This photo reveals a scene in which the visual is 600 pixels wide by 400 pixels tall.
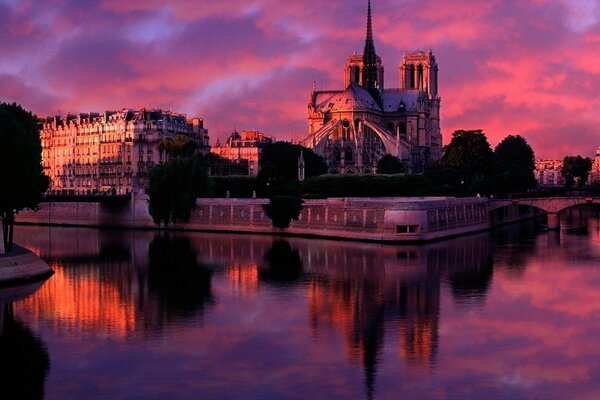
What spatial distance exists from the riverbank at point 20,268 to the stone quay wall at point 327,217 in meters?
23.8

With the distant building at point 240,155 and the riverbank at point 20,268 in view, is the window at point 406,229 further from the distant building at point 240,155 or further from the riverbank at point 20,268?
the distant building at point 240,155

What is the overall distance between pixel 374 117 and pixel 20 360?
108 meters

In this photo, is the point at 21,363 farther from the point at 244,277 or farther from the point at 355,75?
the point at 355,75

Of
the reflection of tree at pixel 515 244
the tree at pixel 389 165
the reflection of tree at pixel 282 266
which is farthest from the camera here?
the tree at pixel 389 165

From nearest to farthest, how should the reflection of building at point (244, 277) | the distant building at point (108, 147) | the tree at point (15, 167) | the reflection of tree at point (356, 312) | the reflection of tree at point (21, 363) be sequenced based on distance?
the reflection of tree at point (21, 363) < the reflection of tree at point (356, 312) < the tree at point (15, 167) < the reflection of building at point (244, 277) < the distant building at point (108, 147)

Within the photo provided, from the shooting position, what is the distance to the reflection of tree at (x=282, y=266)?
41.8 metres

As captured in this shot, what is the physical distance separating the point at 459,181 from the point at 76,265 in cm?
5091

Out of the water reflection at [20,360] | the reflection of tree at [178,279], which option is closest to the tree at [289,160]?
the reflection of tree at [178,279]

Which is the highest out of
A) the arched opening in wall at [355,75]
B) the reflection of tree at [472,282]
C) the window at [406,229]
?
the arched opening in wall at [355,75]

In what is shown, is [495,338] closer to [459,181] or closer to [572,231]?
[572,231]

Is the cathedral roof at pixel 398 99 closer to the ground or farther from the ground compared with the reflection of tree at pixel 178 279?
farther from the ground

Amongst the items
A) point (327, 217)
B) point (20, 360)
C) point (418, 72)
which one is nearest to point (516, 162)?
point (418, 72)

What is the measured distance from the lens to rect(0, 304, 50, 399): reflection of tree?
22.0m

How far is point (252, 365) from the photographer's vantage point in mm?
24438
